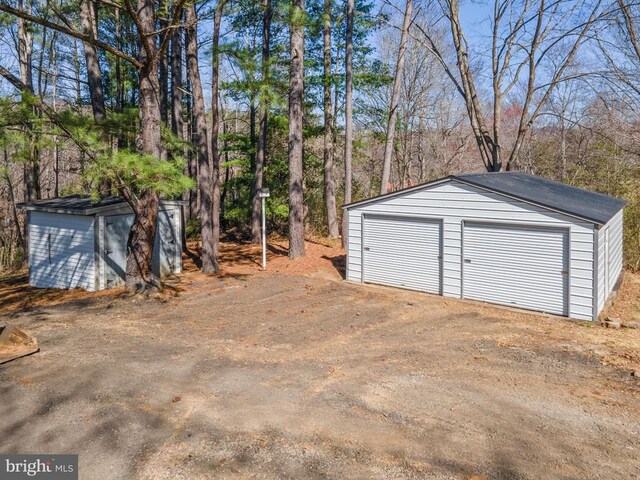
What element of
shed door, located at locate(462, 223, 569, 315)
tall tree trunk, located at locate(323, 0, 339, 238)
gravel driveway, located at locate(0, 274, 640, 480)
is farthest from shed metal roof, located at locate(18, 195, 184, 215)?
shed door, located at locate(462, 223, 569, 315)

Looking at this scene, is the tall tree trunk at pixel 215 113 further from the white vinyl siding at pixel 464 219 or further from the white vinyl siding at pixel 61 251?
the white vinyl siding at pixel 464 219

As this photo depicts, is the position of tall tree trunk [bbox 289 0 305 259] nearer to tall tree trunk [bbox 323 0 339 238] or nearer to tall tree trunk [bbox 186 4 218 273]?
tall tree trunk [bbox 186 4 218 273]

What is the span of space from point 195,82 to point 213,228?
3.86 m

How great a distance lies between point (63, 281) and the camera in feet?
38.7

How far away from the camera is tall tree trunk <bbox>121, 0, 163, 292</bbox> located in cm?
969

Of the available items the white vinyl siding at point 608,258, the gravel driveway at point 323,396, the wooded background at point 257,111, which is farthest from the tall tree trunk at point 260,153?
the white vinyl siding at point 608,258

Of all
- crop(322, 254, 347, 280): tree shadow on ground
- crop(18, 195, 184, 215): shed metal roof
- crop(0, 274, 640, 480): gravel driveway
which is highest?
crop(18, 195, 184, 215): shed metal roof

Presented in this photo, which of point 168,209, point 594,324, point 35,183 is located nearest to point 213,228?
point 168,209

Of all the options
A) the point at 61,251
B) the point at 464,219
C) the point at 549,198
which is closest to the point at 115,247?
the point at 61,251

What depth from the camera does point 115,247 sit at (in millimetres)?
11586

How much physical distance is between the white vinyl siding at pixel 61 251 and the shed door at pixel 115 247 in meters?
0.34

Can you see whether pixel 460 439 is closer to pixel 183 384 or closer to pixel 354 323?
pixel 183 384

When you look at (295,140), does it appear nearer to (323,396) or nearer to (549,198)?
(549,198)

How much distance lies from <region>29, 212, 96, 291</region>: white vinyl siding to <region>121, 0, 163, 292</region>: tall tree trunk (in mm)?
1606
